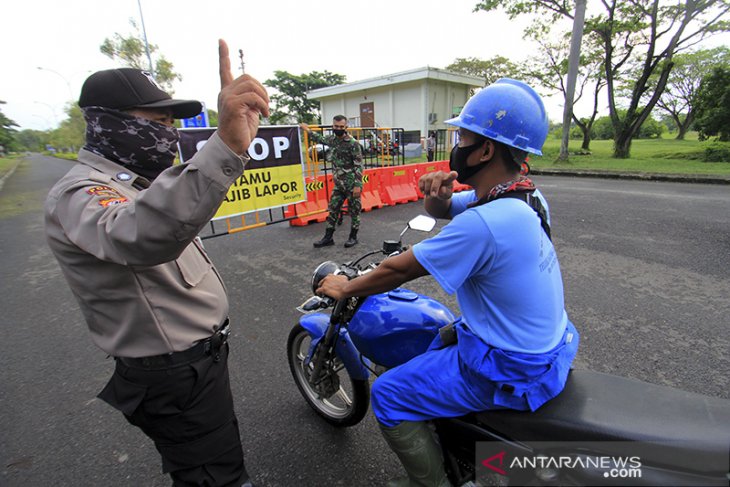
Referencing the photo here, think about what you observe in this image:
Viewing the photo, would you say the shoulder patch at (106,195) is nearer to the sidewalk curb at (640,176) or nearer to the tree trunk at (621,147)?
the sidewalk curb at (640,176)

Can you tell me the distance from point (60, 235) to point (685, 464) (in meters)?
2.03

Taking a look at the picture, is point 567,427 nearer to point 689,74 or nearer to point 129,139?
point 129,139

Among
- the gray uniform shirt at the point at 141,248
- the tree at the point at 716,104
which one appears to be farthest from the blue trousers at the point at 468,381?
the tree at the point at 716,104

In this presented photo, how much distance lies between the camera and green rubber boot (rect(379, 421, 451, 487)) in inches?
62.2

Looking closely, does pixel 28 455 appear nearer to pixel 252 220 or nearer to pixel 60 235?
pixel 60 235

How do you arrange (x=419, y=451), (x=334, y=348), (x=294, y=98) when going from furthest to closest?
(x=294, y=98), (x=334, y=348), (x=419, y=451)

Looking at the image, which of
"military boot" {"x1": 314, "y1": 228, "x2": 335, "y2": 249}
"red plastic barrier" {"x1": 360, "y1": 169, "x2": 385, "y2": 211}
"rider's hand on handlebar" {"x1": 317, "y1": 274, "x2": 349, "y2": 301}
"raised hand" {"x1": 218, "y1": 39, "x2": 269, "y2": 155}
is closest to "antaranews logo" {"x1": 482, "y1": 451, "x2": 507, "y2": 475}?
"rider's hand on handlebar" {"x1": 317, "y1": 274, "x2": 349, "y2": 301}

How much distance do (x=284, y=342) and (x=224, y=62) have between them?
2.67 metres

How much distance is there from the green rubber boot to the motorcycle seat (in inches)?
11.1

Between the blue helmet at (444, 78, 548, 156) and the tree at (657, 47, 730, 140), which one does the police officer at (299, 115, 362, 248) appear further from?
the tree at (657, 47, 730, 140)

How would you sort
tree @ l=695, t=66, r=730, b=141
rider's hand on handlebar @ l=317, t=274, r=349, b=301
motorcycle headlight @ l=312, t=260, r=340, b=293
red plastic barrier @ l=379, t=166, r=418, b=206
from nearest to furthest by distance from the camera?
1. rider's hand on handlebar @ l=317, t=274, r=349, b=301
2. motorcycle headlight @ l=312, t=260, r=340, b=293
3. red plastic barrier @ l=379, t=166, r=418, b=206
4. tree @ l=695, t=66, r=730, b=141

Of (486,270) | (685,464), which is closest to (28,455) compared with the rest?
(486,270)

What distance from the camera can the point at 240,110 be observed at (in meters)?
1.03

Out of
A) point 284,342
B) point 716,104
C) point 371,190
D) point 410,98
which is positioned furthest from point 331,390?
point 410,98
